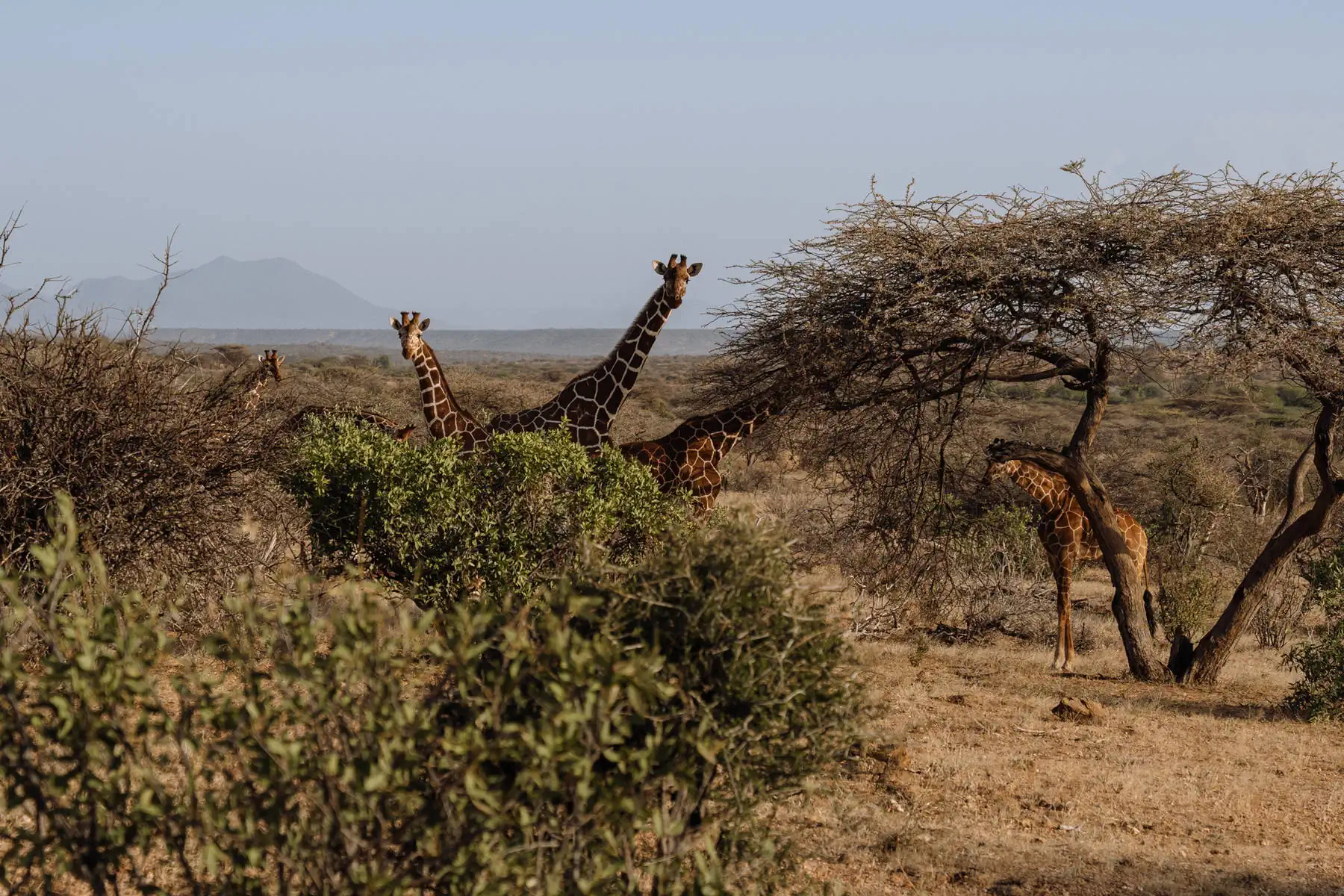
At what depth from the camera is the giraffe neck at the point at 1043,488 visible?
13.0 meters

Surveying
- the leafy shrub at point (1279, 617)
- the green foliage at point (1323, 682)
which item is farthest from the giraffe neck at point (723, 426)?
the leafy shrub at point (1279, 617)

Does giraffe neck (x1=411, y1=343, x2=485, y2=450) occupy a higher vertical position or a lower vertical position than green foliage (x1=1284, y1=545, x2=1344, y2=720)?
higher

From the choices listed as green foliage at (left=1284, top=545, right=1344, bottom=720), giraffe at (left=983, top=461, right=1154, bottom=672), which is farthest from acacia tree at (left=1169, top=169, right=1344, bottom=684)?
giraffe at (left=983, top=461, right=1154, bottom=672)

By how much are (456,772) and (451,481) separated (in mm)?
5644

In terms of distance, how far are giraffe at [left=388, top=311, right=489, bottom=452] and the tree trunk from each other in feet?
23.6

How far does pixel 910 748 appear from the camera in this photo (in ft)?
28.6

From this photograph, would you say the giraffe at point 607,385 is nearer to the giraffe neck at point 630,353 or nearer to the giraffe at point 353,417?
the giraffe neck at point 630,353

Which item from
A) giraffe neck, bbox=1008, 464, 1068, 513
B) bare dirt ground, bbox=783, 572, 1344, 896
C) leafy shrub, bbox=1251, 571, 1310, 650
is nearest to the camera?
bare dirt ground, bbox=783, 572, 1344, 896

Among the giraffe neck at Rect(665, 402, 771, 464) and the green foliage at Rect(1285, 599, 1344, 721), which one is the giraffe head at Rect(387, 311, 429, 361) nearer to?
the giraffe neck at Rect(665, 402, 771, 464)

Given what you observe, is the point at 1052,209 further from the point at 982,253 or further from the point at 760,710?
the point at 760,710

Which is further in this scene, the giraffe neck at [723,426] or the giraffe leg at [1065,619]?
the giraffe leg at [1065,619]

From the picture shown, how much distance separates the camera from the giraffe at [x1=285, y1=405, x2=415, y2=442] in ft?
34.3

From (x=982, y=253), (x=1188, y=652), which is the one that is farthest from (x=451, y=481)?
(x=1188, y=652)

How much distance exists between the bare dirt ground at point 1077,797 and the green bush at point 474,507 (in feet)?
7.50
